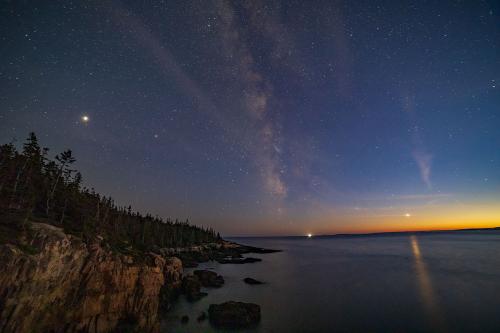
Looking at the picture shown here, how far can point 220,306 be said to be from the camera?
3531 cm

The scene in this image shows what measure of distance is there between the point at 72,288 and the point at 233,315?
19.8m

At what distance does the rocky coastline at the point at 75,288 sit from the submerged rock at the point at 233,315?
137 mm

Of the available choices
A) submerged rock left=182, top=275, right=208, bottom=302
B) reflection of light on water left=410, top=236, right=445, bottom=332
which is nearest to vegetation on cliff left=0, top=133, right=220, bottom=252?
submerged rock left=182, top=275, right=208, bottom=302

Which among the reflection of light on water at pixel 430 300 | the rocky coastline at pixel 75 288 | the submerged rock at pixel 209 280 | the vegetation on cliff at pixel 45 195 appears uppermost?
the vegetation on cliff at pixel 45 195

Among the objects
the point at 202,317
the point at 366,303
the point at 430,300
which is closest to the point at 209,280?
the point at 202,317

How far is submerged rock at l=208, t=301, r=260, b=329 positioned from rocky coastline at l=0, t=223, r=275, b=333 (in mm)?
137

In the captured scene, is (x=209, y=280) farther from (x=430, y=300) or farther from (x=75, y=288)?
(x=430, y=300)

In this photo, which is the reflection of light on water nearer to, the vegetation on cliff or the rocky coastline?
the rocky coastline

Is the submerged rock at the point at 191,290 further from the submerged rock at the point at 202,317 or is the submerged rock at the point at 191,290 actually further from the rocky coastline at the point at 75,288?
the rocky coastline at the point at 75,288

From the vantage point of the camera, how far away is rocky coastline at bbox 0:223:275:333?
1809cm

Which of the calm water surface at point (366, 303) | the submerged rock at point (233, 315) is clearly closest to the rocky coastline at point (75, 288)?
the submerged rock at point (233, 315)

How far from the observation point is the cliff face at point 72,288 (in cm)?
1803

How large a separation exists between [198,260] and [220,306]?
70.0 m

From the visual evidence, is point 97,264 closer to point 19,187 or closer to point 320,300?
point 19,187
